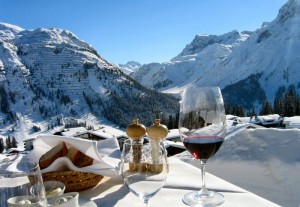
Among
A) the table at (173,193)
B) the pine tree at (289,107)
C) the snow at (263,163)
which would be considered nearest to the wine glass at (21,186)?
the table at (173,193)

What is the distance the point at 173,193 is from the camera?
178cm

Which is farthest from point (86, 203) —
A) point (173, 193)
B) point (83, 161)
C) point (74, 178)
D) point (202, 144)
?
point (202, 144)

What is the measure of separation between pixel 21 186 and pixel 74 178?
0.72m

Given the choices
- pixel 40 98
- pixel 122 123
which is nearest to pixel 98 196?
pixel 122 123

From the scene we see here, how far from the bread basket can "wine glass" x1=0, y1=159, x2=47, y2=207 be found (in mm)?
612

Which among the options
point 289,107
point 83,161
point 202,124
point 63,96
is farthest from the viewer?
point 63,96

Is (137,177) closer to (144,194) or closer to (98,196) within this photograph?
(144,194)

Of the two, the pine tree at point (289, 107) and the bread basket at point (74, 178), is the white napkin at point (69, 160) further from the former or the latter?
the pine tree at point (289, 107)

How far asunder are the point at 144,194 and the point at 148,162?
13 cm

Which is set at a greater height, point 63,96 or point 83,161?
point 83,161

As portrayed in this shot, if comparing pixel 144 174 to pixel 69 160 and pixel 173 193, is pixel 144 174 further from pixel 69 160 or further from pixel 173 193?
pixel 69 160

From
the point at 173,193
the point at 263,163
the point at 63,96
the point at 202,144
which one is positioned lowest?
the point at 63,96

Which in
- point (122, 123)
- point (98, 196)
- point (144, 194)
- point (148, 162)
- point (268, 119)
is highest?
point (148, 162)

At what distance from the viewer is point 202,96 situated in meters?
1.63
